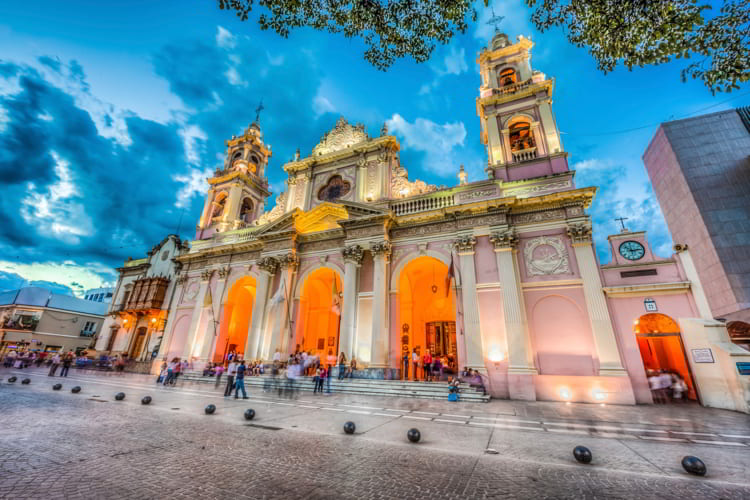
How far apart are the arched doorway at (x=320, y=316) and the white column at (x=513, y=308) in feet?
33.2

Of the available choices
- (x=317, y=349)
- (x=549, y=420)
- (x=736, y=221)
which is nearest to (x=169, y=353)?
(x=317, y=349)

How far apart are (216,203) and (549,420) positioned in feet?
98.7

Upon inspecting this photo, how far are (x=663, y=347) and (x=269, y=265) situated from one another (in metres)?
23.4

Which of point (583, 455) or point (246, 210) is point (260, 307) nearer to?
point (246, 210)

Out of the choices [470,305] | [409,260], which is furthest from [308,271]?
[470,305]

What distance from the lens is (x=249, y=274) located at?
22.4m

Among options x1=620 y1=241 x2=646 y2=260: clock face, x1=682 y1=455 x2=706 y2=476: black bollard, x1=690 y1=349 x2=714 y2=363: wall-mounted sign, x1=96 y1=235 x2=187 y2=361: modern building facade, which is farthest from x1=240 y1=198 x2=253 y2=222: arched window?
x1=690 y1=349 x2=714 y2=363: wall-mounted sign

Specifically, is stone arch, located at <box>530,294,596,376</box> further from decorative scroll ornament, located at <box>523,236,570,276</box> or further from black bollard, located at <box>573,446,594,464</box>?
black bollard, located at <box>573,446,594,464</box>

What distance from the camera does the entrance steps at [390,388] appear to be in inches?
474

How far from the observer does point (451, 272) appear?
1534 cm

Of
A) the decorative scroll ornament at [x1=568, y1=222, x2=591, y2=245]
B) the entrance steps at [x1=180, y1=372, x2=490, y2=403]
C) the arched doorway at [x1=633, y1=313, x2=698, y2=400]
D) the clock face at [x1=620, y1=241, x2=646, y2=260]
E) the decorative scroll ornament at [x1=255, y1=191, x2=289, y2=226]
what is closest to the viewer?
the entrance steps at [x1=180, y1=372, x2=490, y2=403]

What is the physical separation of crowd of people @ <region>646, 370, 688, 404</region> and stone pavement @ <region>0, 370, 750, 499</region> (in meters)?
5.47

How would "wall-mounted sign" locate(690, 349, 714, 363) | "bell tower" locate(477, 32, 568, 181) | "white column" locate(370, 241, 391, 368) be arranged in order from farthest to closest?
1. "bell tower" locate(477, 32, 568, 181)
2. "white column" locate(370, 241, 391, 368)
3. "wall-mounted sign" locate(690, 349, 714, 363)

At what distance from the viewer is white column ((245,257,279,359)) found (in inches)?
749
